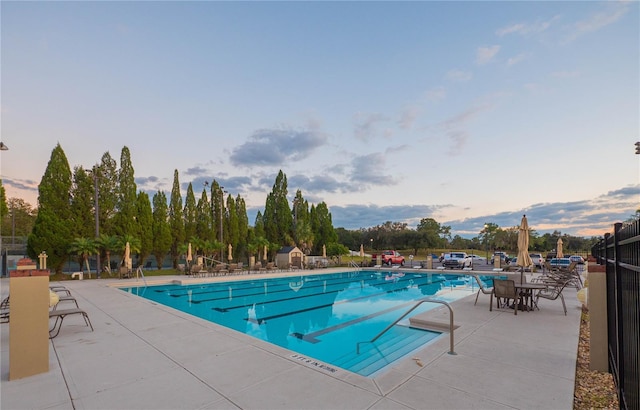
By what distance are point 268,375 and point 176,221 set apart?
84.3 ft

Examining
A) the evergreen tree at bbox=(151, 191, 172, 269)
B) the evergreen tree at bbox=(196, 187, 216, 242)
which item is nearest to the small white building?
the evergreen tree at bbox=(196, 187, 216, 242)

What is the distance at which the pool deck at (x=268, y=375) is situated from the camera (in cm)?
313

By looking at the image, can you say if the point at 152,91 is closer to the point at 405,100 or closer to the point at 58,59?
the point at 58,59

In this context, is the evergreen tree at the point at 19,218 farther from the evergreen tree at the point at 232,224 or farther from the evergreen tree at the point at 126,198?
the evergreen tree at the point at 126,198

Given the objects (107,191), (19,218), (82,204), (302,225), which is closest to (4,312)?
(82,204)

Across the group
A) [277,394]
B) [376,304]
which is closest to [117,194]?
[376,304]

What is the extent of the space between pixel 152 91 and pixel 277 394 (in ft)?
50.3

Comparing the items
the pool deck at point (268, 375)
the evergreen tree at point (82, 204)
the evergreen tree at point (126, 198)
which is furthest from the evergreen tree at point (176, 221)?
the pool deck at point (268, 375)

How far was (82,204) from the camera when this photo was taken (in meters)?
19.8

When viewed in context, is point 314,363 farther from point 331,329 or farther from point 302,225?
point 302,225

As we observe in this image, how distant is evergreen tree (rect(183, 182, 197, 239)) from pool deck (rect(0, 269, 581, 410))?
74.9ft

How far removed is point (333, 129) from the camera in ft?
62.8

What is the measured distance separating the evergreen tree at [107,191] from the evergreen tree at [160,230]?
320 cm

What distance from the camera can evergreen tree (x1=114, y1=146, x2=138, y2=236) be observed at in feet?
71.4
